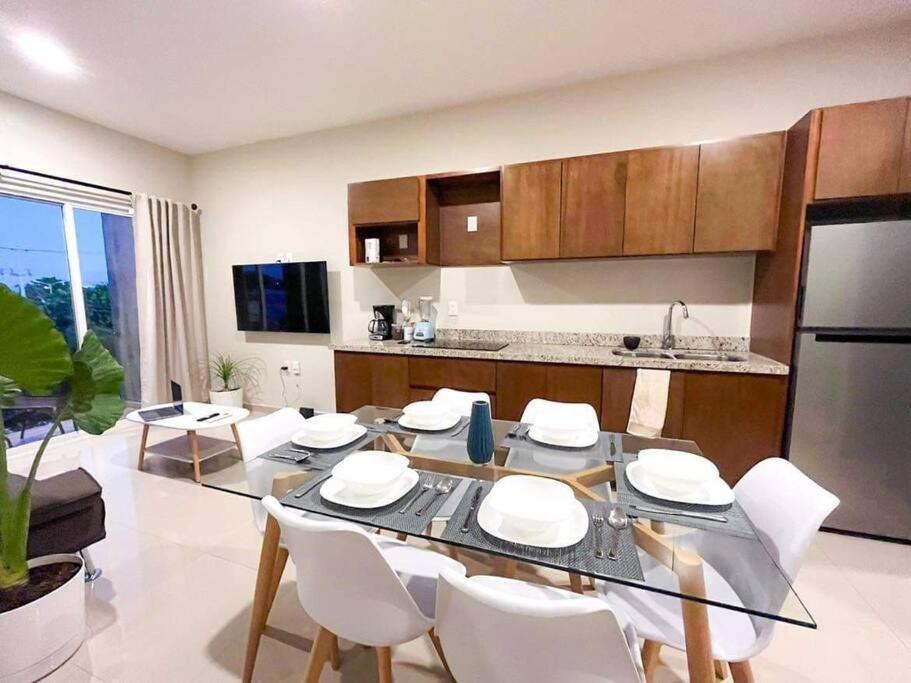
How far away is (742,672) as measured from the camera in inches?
44.9

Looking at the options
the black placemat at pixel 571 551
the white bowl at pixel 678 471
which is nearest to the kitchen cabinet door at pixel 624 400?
the white bowl at pixel 678 471

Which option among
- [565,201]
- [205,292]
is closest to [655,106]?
[565,201]

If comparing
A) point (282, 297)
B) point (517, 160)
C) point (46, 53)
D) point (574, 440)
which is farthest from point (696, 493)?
point (46, 53)

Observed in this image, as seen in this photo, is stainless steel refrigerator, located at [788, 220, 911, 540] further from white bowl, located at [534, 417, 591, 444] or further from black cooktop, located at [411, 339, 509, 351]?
black cooktop, located at [411, 339, 509, 351]

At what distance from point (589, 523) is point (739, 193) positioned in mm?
2204

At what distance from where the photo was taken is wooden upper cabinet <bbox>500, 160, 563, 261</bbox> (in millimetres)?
2643

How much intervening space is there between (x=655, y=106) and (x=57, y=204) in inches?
183

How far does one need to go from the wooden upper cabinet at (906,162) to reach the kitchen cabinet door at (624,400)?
4.18 feet

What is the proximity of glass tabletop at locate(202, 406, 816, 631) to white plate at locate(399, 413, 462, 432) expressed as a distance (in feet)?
0.39

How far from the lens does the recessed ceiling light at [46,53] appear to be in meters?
2.30

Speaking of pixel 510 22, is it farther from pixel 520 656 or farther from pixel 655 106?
pixel 520 656

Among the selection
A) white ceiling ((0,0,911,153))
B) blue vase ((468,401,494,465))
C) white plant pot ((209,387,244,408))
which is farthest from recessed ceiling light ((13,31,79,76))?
blue vase ((468,401,494,465))

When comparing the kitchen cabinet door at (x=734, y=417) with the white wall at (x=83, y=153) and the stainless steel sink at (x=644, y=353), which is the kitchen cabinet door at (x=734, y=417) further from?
the white wall at (x=83, y=153)

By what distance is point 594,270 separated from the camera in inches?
115
